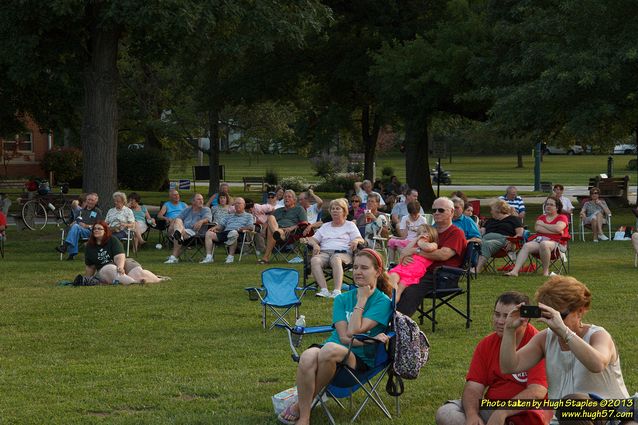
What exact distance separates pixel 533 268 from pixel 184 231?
5911 mm

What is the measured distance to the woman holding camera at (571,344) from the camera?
5.18 metres

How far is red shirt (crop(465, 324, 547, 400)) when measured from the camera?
20.0 ft

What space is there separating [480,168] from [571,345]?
6563 centimetres

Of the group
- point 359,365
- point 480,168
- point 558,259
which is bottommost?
point 480,168

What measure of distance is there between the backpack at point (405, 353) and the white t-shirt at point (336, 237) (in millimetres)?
6051

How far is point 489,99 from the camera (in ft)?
89.9

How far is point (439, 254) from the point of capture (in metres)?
10.5

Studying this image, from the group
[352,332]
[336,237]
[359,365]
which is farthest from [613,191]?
[359,365]

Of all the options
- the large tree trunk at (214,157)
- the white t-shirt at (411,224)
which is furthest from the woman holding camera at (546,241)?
the large tree trunk at (214,157)

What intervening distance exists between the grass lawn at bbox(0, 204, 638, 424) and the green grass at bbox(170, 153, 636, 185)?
35952 millimetres

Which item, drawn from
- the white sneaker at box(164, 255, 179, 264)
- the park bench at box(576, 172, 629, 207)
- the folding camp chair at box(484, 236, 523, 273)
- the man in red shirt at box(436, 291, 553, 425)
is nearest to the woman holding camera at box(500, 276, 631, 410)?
the man in red shirt at box(436, 291, 553, 425)

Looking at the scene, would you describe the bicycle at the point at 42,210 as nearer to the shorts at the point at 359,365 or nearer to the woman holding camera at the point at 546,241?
the woman holding camera at the point at 546,241

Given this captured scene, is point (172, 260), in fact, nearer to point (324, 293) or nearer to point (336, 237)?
point (336, 237)

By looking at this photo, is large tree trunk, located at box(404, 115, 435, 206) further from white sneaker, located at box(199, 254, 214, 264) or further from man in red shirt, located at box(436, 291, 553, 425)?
man in red shirt, located at box(436, 291, 553, 425)
